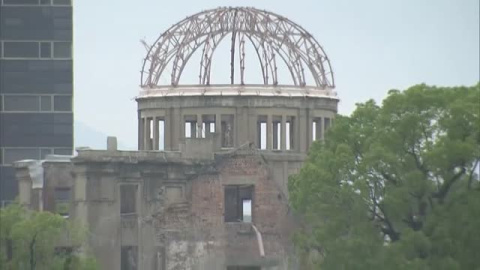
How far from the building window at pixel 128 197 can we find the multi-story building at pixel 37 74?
27340mm

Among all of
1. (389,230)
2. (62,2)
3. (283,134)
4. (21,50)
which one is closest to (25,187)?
(283,134)

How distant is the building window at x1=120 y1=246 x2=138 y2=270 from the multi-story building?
94.9 ft

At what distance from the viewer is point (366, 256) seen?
116562mm

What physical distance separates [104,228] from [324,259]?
2009cm

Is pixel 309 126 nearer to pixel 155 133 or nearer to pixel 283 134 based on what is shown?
pixel 283 134

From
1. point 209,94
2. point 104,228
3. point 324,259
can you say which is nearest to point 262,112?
point 209,94

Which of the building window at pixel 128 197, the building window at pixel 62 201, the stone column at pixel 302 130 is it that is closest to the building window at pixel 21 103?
the stone column at pixel 302 130

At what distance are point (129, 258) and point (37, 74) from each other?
3047 cm

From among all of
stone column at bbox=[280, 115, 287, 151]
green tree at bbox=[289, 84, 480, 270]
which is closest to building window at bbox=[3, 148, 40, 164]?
stone column at bbox=[280, 115, 287, 151]

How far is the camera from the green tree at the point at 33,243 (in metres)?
128

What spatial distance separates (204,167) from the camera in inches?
5379

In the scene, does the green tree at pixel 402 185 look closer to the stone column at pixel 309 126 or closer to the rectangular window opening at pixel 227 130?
the rectangular window opening at pixel 227 130

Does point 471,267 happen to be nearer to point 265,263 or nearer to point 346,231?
point 346,231

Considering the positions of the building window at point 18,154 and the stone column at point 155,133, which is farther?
the building window at point 18,154
